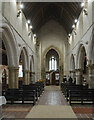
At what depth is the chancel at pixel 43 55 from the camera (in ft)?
34.2

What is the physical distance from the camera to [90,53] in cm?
1323

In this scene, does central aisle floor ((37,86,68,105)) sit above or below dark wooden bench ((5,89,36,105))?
below

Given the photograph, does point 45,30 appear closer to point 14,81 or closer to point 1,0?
point 14,81

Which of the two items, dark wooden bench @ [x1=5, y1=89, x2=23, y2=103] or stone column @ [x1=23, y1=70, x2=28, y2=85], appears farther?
stone column @ [x1=23, y1=70, x2=28, y2=85]

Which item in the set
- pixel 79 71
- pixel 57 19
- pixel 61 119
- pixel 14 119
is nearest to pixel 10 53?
pixel 14 119

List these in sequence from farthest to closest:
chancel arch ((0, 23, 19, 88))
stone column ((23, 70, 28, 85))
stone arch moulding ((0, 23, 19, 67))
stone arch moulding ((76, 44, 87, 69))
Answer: stone column ((23, 70, 28, 85))
stone arch moulding ((76, 44, 87, 69))
chancel arch ((0, 23, 19, 88))
stone arch moulding ((0, 23, 19, 67))

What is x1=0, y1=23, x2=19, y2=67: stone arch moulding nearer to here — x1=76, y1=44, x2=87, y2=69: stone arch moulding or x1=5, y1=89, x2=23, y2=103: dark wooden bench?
x1=5, y1=89, x2=23, y2=103: dark wooden bench

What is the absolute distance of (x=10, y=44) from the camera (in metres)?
12.6

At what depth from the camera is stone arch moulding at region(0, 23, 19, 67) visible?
11331 mm

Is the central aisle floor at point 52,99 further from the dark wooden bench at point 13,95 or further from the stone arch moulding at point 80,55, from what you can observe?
the stone arch moulding at point 80,55

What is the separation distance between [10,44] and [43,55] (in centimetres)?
1724

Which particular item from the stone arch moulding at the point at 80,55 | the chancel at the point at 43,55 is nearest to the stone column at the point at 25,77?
the chancel at the point at 43,55

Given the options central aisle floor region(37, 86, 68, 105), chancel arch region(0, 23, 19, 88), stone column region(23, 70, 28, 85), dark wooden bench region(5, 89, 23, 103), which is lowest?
central aisle floor region(37, 86, 68, 105)

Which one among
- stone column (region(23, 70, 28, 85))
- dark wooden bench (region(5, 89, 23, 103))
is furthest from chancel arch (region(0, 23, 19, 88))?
stone column (region(23, 70, 28, 85))
